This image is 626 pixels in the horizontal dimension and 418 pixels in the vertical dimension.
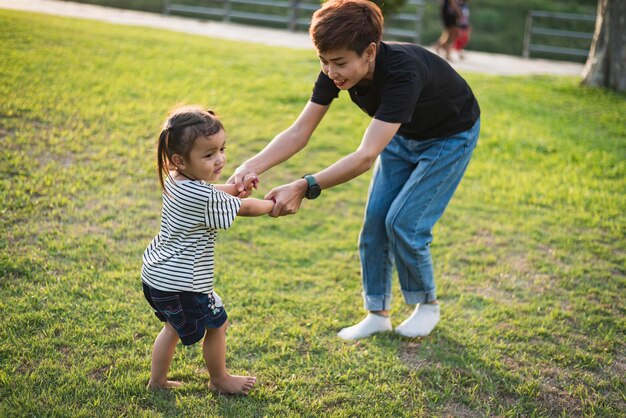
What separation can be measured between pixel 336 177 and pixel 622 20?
9077 millimetres

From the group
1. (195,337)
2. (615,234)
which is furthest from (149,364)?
(615,234)

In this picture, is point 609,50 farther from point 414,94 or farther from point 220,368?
point 220,368

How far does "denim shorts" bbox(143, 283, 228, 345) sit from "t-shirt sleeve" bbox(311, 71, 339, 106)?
4.15 feet

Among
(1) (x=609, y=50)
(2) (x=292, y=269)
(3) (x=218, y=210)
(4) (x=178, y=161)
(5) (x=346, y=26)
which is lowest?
(2) (x=292, y=269)

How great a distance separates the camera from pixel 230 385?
303cm

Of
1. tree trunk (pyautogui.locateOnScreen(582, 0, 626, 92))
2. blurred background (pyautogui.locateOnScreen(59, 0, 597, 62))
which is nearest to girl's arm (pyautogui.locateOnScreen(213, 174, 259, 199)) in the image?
tree trunk (pyautogui.locateOnScreen(582, 0, 626, 92))

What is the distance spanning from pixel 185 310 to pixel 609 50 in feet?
32.9

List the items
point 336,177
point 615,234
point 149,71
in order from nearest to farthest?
point 336,177 → point 615,234 → point 149,71

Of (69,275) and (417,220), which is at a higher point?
(417,220)

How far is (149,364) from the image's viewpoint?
10.5ft

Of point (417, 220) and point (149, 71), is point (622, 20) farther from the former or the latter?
point (417, 220)

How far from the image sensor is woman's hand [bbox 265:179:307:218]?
10.1 ft

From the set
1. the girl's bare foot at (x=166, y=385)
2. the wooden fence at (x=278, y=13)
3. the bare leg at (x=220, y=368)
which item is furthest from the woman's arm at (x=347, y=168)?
the wooden fence at (x=278, y=13)

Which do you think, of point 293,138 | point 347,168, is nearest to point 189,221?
point 347,168
